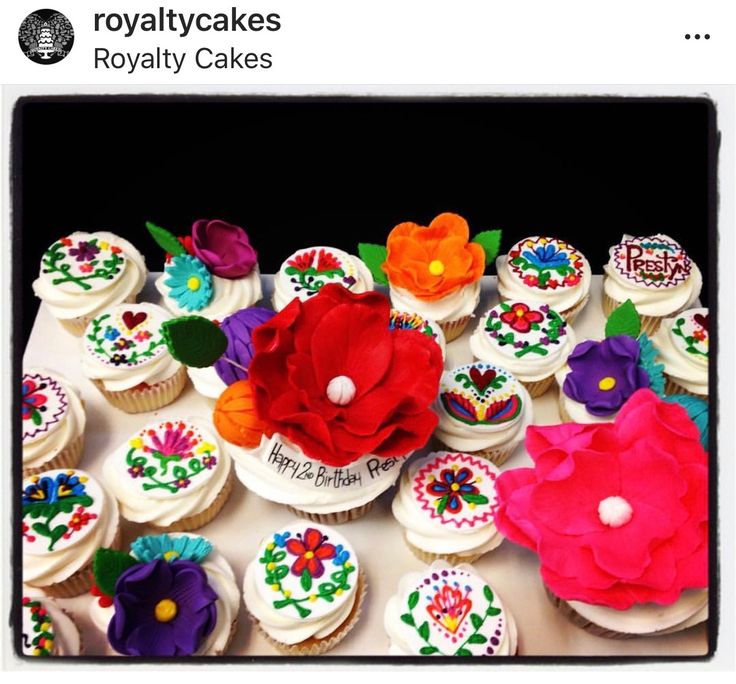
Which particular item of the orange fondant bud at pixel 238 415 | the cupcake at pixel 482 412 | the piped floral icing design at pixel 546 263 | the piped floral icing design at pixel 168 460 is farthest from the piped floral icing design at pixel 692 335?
the piped floral icing design at pixel 168 460

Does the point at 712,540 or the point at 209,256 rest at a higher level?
the point at 209,256

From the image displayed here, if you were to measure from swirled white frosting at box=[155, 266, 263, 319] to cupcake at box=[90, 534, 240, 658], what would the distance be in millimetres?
937

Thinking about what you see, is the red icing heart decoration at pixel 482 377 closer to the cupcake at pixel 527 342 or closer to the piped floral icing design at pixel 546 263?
the cupcake at pixel 527 342

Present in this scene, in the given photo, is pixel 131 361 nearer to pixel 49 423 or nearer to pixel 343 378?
pixel 49 423

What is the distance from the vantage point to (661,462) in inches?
75.0

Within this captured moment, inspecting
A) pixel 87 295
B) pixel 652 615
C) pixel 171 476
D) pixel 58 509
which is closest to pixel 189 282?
pixel 87 295

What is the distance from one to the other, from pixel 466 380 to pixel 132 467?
995 millimetres

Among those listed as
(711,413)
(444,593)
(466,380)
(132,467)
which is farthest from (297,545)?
(711,413)

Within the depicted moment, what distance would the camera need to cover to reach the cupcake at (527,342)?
257 cm

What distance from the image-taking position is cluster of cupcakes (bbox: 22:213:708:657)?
1.90m

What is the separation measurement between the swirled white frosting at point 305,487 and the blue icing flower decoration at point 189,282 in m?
0.75

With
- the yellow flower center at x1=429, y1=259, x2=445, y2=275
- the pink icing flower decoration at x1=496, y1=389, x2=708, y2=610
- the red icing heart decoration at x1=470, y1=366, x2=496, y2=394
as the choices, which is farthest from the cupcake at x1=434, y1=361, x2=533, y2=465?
the yellow flower center at x1=429, y1=259, x2=445, y2=275
